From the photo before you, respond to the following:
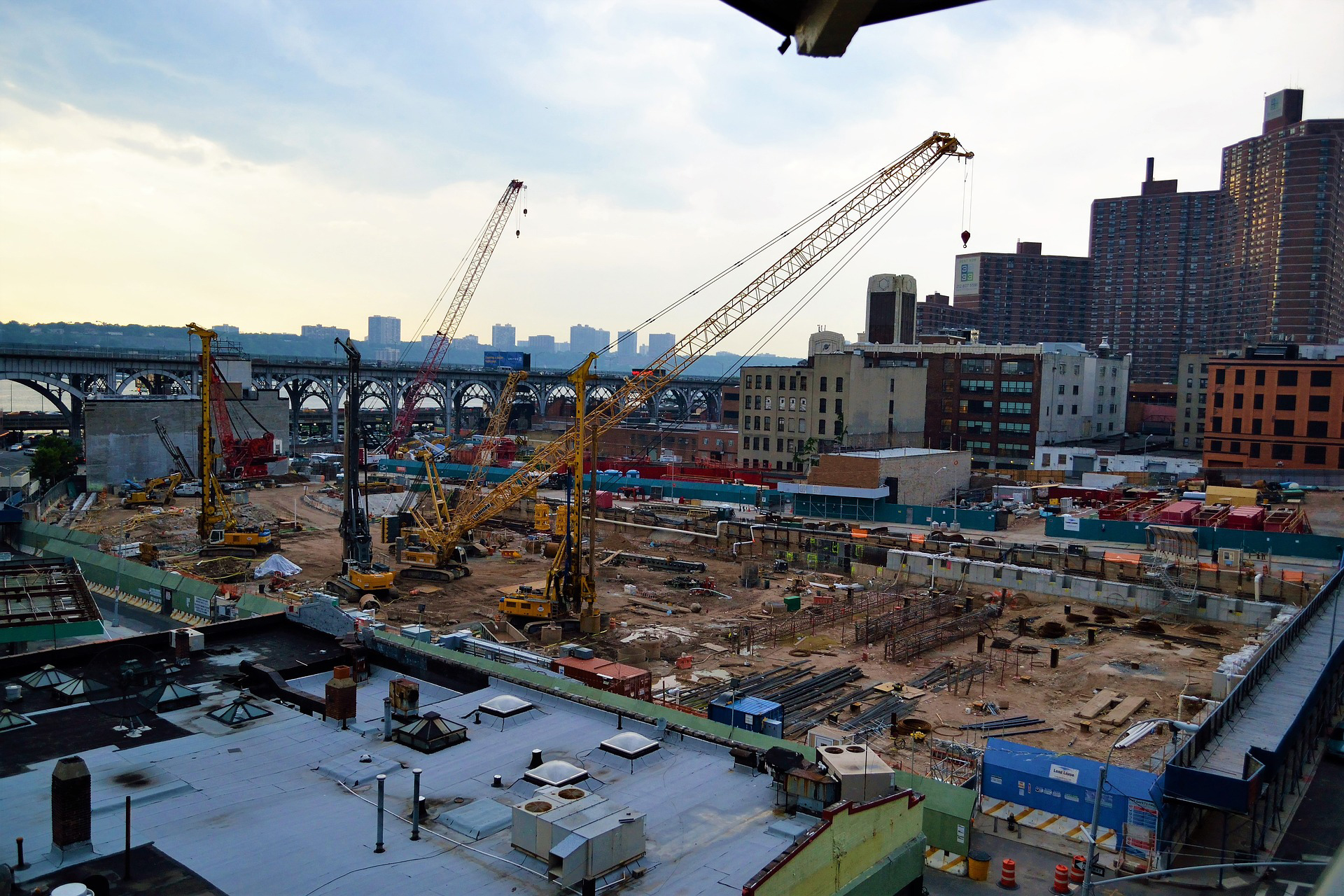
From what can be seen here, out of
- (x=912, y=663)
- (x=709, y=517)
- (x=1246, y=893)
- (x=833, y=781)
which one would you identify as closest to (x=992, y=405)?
(x=709, y=517)

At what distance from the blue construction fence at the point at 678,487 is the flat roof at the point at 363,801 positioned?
5802 centimetres

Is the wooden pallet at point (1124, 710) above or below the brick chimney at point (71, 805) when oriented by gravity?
below

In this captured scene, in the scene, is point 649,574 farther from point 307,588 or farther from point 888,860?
point 888,860

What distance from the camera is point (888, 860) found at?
13852 millimetres

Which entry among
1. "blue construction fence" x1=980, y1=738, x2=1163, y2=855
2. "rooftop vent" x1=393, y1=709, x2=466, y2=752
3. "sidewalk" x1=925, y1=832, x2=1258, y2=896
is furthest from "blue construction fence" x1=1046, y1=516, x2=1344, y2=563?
"rooftop vent" x1=393, y1=709, x2=466, y2=752

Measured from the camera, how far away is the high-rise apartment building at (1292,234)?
153750 mm

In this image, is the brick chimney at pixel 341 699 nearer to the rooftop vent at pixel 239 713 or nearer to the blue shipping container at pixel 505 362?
the rooftop vent at pixel 239 713

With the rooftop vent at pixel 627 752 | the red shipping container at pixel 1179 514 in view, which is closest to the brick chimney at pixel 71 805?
the rooftop vent at pixel 627 752

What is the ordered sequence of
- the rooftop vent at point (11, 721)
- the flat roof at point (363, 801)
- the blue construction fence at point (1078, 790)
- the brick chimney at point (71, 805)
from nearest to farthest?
the brick chimney at point (71, 805)
the flat roof at point (363, 801)
the rooftop vent at point (11, 721)
the blue construction fence at point (1078, 790)

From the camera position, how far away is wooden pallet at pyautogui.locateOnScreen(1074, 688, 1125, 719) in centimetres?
3203

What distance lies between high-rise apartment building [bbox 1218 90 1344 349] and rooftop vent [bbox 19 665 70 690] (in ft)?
577

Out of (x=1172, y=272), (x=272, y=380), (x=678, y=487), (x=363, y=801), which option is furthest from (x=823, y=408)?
(x=1172, y=272)

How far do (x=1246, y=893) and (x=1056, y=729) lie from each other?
35.4ft

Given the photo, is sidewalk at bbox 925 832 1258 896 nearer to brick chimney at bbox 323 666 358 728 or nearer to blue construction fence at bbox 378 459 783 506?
brick chimney at bbox 323 666 358 728
